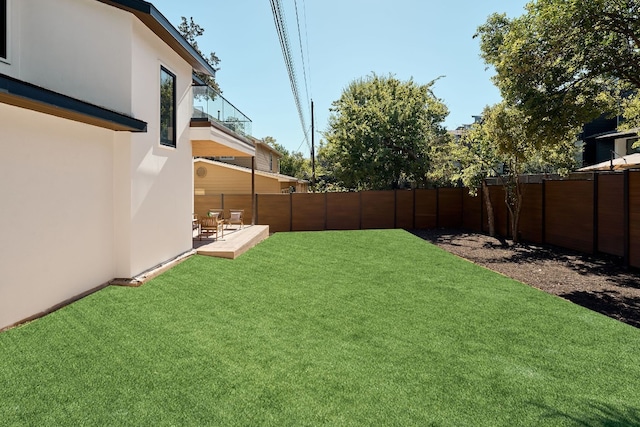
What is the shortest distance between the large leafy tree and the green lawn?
4.49m

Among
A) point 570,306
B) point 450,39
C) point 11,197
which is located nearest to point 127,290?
point 11,197

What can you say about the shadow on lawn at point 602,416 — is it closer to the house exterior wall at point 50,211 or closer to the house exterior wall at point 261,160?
the house exterior wall at point 50,211

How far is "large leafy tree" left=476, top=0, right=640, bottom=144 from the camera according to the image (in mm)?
7645

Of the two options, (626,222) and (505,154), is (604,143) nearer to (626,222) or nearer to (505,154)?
(505,154)

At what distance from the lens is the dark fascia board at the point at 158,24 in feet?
22.9

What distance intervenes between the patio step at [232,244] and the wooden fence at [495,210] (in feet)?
15.4

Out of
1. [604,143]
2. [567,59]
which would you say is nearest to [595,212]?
[567,59]

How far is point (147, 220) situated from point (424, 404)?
6712 millimetres

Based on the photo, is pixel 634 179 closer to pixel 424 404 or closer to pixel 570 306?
pixel 570 306

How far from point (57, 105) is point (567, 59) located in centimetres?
973

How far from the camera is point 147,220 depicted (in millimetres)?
8094

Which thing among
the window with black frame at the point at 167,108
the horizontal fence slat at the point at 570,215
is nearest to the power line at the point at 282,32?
the window with black frame at the point at 167,108

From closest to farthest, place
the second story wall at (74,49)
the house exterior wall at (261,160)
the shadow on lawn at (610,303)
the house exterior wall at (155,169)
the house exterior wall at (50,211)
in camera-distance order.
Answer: the house exterior wall at (50,211) < the second story wall at (74,49) < the shadow on lawn at (610,303) < the house exterior wall at (155,169) < the house exterior wall at (261,160)

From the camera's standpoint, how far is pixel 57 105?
4.95 metres
